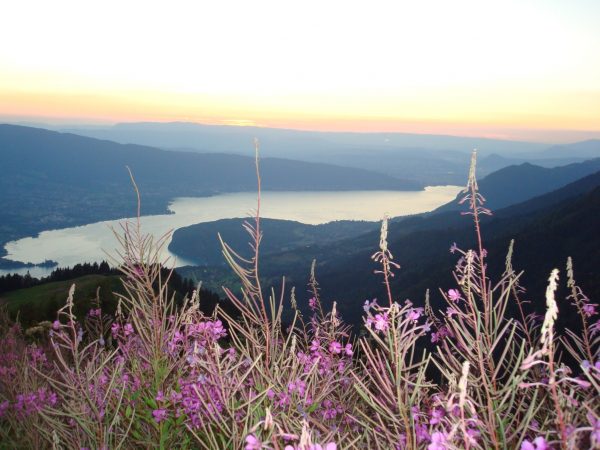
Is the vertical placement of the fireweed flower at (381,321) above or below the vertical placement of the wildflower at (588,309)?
above

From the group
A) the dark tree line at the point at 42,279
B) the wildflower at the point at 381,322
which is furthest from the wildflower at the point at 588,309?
the dark tree line at the point at 42,279

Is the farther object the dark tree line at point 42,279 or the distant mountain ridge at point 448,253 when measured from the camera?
the distant mountain ridge at point 448,253

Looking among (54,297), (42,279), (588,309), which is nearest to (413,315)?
(588,309)

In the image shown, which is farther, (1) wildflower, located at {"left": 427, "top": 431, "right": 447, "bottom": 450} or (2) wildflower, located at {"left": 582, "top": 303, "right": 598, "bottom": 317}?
(2) wildflower, located at {"left": 582, "top": 303, "right": 598, "bottom": 317}

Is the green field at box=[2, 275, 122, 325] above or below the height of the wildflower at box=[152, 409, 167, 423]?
below

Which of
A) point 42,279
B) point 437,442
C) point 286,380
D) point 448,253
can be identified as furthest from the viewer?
point 448,253

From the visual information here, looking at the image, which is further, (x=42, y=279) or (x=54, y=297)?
(x=42, y=279)

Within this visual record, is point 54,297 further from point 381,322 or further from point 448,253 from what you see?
point 448,253

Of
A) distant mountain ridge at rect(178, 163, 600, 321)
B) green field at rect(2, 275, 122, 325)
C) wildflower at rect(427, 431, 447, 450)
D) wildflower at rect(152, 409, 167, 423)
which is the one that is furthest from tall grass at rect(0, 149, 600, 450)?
distant mountain ridge at rect(178, 163, 600, 321)

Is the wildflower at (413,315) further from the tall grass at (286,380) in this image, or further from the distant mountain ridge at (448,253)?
the distant mountain ridge at (448,253)

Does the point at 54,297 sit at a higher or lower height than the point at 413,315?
lower

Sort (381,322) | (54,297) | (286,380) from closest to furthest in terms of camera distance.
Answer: (381,322) < (286,380) < (54,297)

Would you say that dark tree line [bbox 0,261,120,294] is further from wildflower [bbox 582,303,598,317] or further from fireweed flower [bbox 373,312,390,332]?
fireweed flower [bbox 373,312,390,332]

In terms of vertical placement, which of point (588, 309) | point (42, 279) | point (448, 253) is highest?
point (588, 309)
